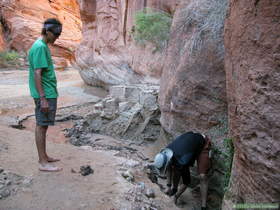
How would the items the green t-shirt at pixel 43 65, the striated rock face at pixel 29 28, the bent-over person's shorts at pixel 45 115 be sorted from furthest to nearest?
the striated rock face at pixel 29 28 → the bent-over person's shorts at pixel 45 115 → the green t-shirt at pixel 43 65

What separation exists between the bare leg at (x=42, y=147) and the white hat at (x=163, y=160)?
1278 mm

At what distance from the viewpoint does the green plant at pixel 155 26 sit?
8227mm

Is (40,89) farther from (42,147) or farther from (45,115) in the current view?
(42,147)

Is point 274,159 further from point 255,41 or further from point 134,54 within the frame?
point 134,54

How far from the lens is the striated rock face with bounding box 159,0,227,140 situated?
15.2 ft

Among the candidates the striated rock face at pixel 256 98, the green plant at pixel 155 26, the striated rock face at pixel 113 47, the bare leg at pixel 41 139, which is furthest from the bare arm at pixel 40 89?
the striated rock face at pixel 113 47

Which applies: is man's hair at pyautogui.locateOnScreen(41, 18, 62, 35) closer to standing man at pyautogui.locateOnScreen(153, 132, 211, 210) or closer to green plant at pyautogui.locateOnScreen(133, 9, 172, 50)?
standing man at pyautogui.locateOnScreen(153, 132, 211, 210)

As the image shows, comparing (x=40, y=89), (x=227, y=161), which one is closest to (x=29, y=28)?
(x=40, y=89)

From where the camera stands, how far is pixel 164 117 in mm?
5980

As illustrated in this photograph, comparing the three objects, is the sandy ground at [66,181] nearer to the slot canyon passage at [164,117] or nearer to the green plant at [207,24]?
the slot canyon passage at [164,117]

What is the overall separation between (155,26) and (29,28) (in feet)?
56.0

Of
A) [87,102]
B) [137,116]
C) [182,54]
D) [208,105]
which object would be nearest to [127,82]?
[87,102]

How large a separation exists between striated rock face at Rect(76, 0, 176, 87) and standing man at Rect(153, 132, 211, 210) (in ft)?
14.9

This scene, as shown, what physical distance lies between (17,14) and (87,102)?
15.7 meters
